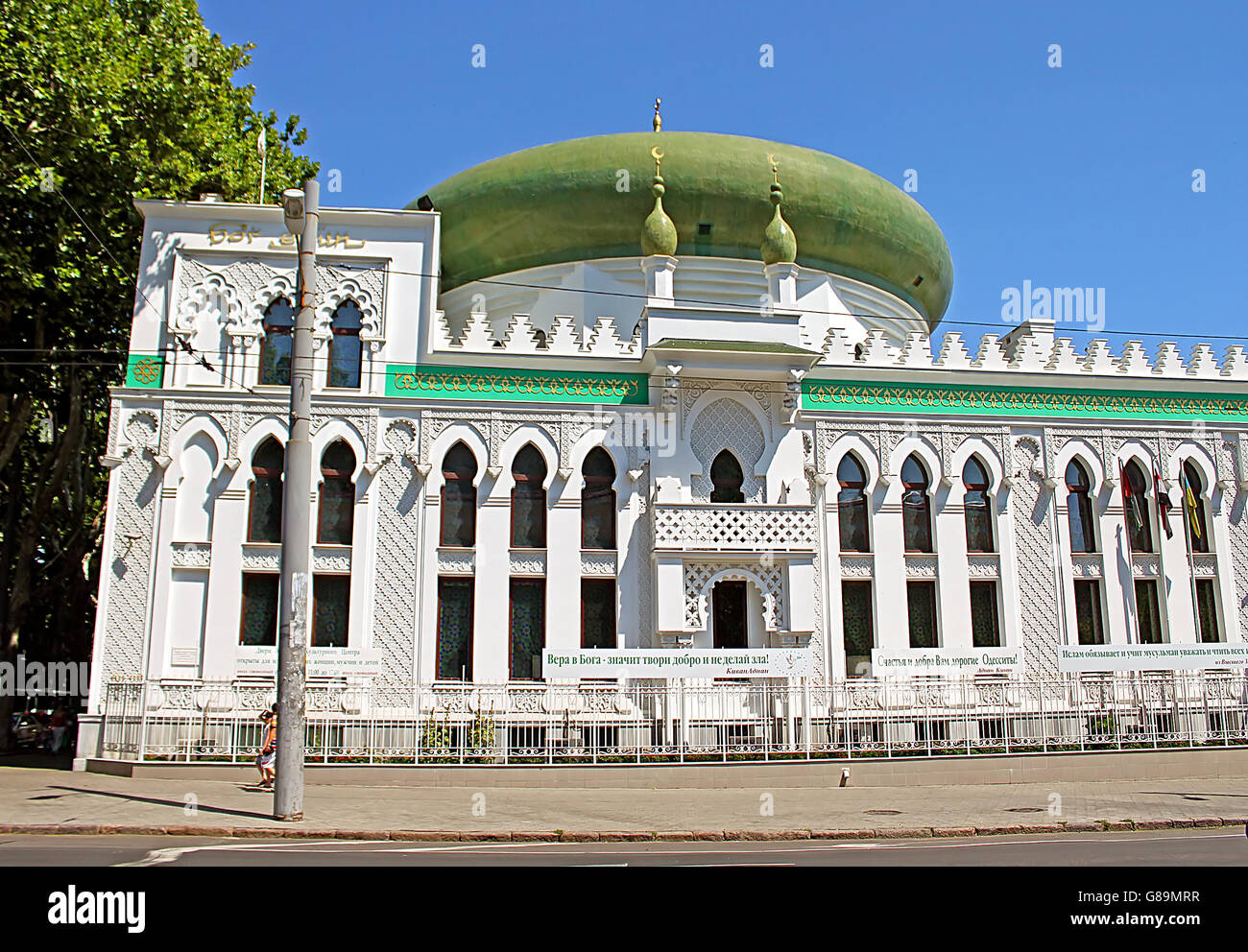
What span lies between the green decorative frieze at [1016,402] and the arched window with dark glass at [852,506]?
45.9 inches

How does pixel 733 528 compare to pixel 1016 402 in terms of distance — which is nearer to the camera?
pixel 733 528

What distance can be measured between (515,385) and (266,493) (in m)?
5.09

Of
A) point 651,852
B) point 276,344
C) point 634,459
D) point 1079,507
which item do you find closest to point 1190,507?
point 1079,507

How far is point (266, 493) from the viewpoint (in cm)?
1998

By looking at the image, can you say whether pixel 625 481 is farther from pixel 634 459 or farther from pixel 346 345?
pixel 346 345

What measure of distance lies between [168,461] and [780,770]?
1211 centimetres

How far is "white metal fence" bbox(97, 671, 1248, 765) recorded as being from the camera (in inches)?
631

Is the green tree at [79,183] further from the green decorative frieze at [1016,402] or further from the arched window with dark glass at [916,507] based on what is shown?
the arched window with dark glass at [916,507]
